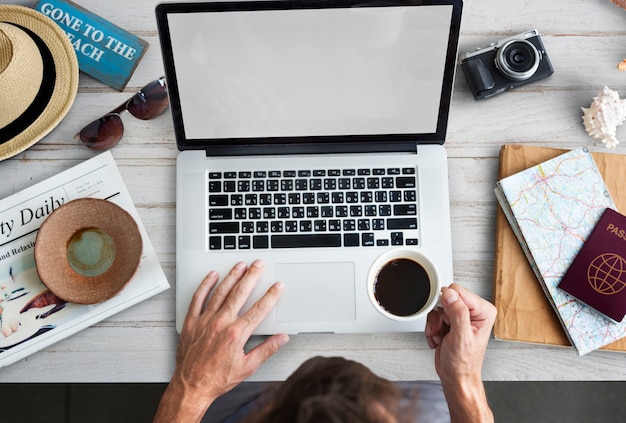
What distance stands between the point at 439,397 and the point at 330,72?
0.60 metres

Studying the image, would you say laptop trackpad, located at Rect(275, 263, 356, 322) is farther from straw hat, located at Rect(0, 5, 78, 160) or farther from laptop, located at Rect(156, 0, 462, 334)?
straw hat, located at Rect(0, 5, 78, 160)

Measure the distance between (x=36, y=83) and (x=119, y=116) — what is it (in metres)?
0.13

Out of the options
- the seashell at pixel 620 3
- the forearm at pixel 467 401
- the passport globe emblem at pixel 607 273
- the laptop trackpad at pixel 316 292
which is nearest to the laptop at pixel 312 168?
the laptop trackpad at pixel 316 292

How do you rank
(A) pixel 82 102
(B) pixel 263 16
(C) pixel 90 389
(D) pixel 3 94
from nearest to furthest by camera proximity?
(B) pixel 263 16 → (D) pixel 3 94 → (A) pixel 82 102 → (C) pixel 90 389

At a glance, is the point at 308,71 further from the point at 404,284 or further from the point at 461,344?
the point at 461,344

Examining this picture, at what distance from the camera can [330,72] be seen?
2.76 ft

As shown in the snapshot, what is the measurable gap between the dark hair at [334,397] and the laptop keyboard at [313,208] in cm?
26

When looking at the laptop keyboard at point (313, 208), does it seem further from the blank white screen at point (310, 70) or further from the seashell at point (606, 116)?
the seashell at point (606, 116)

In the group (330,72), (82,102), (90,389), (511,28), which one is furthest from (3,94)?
(90,389)

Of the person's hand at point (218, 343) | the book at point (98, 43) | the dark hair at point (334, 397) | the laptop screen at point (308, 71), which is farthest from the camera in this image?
the book at point (98, 43)

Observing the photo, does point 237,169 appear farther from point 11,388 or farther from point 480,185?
point 11,388

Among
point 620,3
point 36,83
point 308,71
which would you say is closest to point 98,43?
point 36,83

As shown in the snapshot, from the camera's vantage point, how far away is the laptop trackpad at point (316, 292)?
2.93ft

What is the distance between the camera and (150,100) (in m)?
0.96
